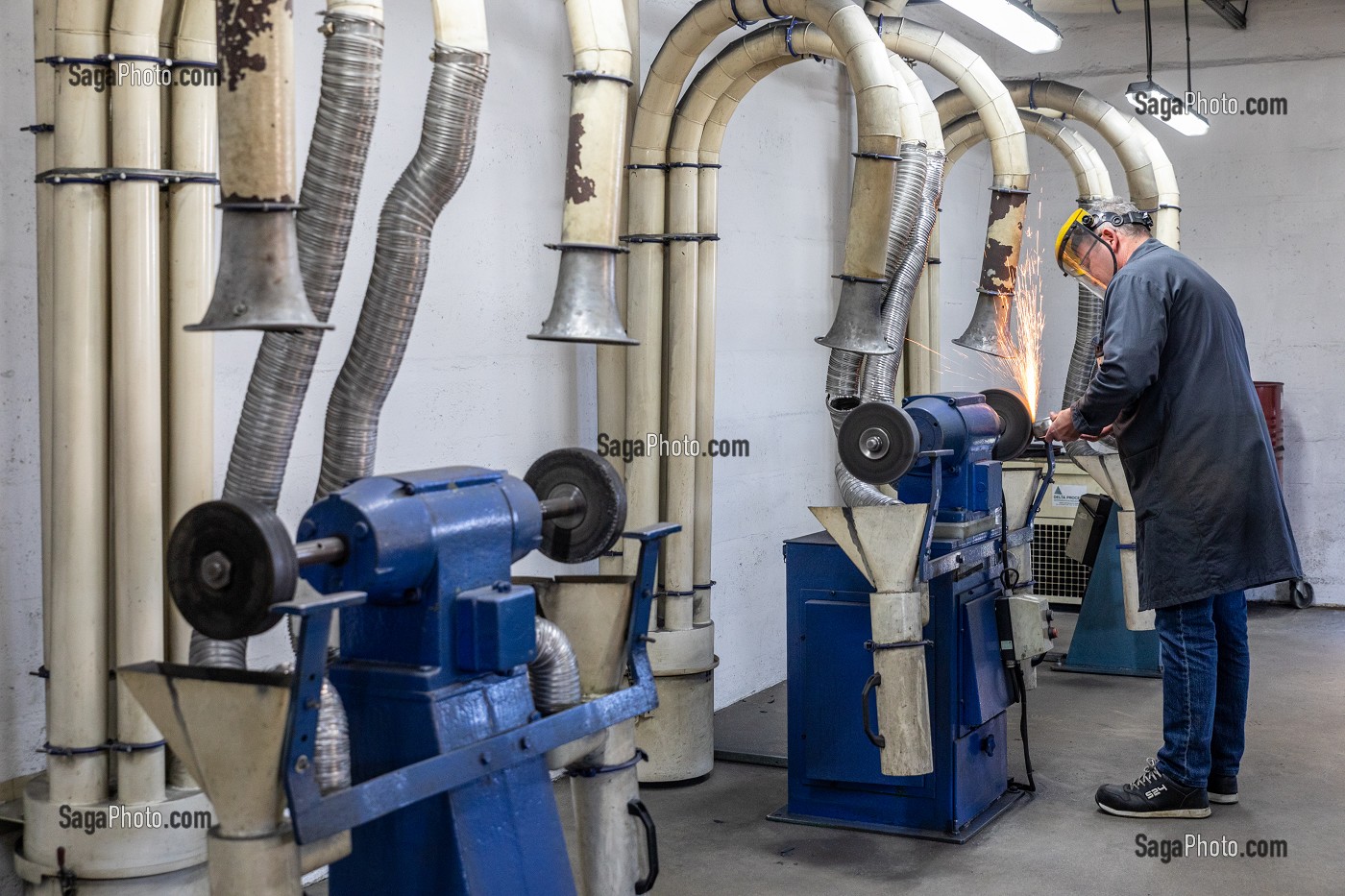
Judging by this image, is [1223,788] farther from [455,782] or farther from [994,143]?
[455,782]

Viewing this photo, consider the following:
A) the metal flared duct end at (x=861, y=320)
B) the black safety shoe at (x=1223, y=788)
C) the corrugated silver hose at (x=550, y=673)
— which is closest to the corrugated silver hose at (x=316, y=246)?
the corrugated silver hose at (x=550, y=673)

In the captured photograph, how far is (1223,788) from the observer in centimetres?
388

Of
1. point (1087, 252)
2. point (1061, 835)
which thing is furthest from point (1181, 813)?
point (1087, 252)

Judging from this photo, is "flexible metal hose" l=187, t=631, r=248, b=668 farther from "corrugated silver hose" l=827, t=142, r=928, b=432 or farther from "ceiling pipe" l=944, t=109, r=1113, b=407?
"ceiling pipe" l=944, t=109, r=1113, b=407

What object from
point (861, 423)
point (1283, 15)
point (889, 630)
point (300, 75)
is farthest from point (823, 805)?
point (1283, 15)

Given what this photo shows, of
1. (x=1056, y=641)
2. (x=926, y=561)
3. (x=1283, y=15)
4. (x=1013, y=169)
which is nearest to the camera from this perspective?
(x=926, y=561)

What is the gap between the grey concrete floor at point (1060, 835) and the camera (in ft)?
10.9

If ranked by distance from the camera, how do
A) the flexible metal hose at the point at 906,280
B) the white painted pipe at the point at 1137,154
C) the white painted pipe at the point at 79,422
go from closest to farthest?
the white painted pipe at the point at 79,422 < the flexible metal hose at the point at 906,280 < the white painted pipe at the point at 1137,154

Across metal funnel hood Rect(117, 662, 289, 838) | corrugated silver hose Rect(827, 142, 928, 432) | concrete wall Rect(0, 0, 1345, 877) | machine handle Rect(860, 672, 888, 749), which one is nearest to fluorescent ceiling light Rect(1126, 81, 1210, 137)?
concrete wall Rect(0, 0, 1345, 877)

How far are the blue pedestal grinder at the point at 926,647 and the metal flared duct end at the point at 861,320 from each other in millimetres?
217

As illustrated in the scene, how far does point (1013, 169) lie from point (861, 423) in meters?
2.20

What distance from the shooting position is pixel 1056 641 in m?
6.25

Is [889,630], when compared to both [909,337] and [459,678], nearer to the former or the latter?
[459,678]

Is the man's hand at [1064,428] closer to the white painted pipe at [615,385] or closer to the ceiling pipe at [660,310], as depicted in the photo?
the ceiling pipe at [660,310]
